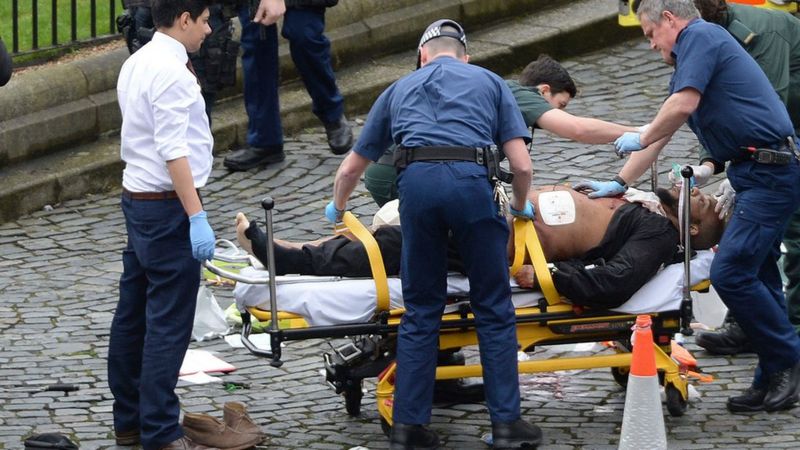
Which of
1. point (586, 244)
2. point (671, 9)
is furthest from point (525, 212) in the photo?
point (671, 9)

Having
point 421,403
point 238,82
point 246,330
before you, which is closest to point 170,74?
point 246,330

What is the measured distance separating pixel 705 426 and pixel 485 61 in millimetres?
5551

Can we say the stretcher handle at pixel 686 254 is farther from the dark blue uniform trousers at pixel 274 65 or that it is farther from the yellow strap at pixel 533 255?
the dark blue uniform trousers at pixel 274 65

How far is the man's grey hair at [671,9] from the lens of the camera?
23.5 feet

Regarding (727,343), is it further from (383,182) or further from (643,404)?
(383,182)

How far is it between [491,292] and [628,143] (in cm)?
104

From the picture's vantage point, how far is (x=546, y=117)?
24.2 ft

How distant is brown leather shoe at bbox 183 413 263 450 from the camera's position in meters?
6.92

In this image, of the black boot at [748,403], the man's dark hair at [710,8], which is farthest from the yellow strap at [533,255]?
the man's dark hair at [710,8]

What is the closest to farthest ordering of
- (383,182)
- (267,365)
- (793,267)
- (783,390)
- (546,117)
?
(783,390) → (546,117) → (383,182) → (793,267) → (267,365)

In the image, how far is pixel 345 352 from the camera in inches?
281

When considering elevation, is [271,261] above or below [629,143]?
below

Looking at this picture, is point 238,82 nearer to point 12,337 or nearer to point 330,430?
point 12,337

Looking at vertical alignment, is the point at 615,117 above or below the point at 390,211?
below
